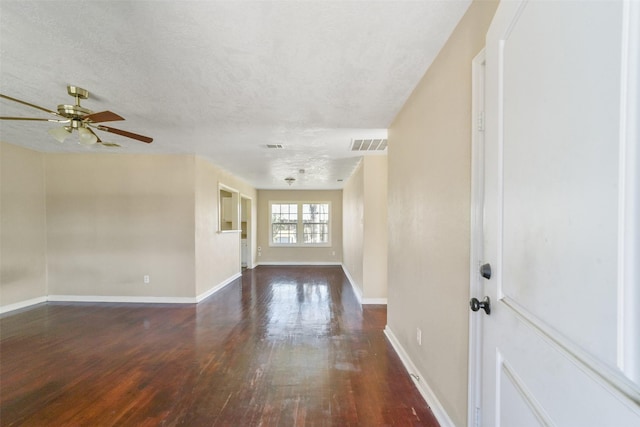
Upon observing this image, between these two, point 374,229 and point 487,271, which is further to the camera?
point 374,229

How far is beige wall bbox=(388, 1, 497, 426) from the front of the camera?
Result: 150 centimetres

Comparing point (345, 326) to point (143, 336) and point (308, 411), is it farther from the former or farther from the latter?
point (143, 336)

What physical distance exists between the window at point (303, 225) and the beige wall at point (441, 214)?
614cm

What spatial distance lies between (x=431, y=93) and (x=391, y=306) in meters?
2.21

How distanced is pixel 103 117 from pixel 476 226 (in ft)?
9.08

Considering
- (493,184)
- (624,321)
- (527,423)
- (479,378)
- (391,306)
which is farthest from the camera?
(391,306)

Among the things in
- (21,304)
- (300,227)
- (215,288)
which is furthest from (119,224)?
(300,227)

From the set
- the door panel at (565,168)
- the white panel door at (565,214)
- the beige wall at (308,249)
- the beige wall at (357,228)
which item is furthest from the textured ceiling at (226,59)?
the beige wall at (308,249)

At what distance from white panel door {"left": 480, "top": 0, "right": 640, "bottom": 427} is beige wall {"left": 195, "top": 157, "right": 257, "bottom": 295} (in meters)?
4.59

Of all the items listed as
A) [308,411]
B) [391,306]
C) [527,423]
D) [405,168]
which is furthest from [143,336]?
[527,423]

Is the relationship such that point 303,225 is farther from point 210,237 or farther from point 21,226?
point 21,226

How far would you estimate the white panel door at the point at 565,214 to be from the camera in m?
0.50

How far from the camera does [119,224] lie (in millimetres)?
4688

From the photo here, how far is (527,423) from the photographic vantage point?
2.70 ft
